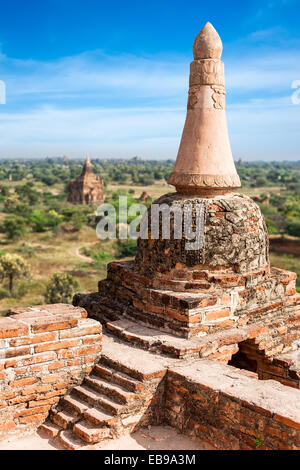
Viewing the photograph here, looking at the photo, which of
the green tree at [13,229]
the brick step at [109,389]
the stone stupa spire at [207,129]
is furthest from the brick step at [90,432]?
the green tree at [13,229]

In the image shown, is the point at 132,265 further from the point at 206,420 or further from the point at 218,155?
the point at 206,420

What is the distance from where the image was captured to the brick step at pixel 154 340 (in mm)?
3680

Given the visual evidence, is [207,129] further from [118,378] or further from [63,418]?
[63,418]

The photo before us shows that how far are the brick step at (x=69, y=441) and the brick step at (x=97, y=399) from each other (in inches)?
10.4

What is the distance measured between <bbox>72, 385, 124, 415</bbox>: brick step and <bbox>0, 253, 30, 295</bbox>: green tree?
15.1 meters

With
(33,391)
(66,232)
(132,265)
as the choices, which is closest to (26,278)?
(66,232)

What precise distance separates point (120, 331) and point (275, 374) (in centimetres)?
153

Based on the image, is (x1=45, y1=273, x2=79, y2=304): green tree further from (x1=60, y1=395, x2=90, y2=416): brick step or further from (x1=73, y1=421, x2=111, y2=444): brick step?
(x1=73, y1=421, x2=111, y2=444): brick step

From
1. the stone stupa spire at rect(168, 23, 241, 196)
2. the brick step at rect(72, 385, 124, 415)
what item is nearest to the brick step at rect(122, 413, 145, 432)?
the brick step at rect(72, 385, 124, 415)

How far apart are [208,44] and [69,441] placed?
370 cm

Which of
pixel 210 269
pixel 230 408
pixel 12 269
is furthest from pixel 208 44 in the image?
pixel 12 269

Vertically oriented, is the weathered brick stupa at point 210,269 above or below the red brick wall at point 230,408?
above

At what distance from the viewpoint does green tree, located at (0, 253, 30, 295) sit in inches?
708

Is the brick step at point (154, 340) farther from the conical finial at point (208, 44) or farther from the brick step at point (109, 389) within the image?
the conical finial at point (208, 44)
